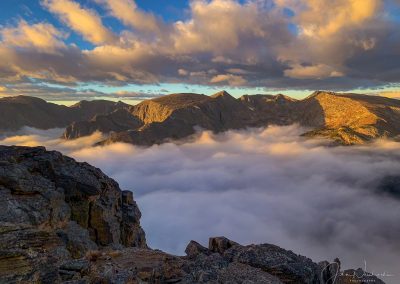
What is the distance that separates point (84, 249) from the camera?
5241 centimetres

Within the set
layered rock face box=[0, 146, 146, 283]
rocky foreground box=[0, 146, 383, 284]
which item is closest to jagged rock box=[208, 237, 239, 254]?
rocky foreground box=[0, 146, 383, 284]

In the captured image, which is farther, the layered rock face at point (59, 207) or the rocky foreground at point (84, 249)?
the layered rock face at point (59, 207)

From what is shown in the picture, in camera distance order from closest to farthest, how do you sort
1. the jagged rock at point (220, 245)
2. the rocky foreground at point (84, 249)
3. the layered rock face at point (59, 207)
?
the rocky foreground at point (84, 249) < the layered rock face at point (59, 207) < the jagged rock at point (220, 245)

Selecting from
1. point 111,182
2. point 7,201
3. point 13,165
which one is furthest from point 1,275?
point 111,182

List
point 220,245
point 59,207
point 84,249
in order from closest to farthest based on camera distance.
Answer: point 220,245 → point 84,249 → point 59,207

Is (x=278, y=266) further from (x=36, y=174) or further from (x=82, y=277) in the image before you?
(x=36, y=174)

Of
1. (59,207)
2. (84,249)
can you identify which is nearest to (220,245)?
(84,249)

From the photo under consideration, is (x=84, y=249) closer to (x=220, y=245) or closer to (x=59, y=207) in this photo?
(x=59, y=207)

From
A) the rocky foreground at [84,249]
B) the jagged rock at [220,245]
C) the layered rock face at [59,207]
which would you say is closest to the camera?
the rocky foreground at [84,249]

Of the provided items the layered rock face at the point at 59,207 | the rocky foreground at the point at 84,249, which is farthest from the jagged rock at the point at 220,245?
the layered rock face at the point at 59,207

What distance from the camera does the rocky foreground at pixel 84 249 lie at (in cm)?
2886

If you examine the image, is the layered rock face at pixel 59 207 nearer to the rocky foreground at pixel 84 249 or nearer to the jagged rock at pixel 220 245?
the rocky foreground at pixel 84 249

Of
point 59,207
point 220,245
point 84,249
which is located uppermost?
point 220,245

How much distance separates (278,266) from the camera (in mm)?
38188
